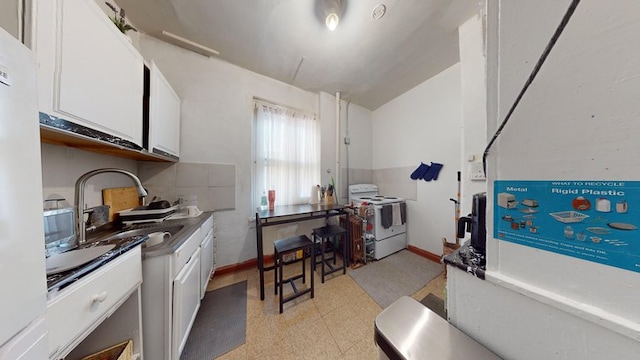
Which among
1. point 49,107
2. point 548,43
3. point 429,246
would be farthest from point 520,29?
point 429,246

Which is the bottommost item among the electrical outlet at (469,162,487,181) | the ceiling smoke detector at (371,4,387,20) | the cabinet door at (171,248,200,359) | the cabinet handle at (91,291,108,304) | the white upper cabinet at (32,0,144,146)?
the cabinet door at (171,248,200,359)

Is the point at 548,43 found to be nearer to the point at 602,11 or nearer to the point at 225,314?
the point at 602,11

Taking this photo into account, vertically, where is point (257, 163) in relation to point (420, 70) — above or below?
below

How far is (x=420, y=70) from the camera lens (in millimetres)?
2283

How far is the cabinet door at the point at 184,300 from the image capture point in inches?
40.6

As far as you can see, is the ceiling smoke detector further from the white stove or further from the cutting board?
the cutting board

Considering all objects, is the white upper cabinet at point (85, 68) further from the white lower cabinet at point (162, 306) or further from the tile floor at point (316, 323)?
the tile floor at point (316, 323)

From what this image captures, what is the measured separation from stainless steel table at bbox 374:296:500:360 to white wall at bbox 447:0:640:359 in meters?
0.08

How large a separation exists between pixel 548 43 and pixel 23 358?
5.11 ft

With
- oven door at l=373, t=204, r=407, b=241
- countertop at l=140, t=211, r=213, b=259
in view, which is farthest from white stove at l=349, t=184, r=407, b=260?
countertop at l=140, t=211, r=213, b=259

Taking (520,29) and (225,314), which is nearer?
(520,29)

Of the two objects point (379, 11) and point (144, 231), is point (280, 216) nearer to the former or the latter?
point (144, 231)

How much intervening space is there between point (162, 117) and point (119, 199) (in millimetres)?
780

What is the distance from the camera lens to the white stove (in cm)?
Answer: 242
